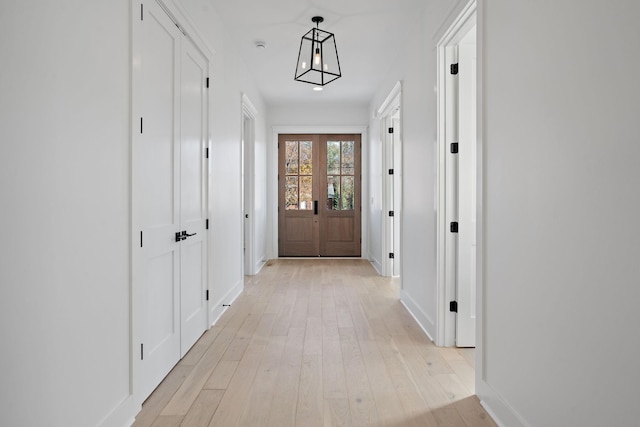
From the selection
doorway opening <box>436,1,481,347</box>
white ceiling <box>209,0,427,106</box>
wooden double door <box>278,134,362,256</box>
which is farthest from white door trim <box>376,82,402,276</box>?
doorway opening <box>436,1,481,347</box>

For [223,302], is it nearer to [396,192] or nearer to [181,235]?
[181,235]

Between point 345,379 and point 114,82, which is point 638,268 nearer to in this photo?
point 345,379

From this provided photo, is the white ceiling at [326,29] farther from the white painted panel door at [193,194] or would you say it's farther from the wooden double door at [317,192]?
the wooden double door at [317,192]

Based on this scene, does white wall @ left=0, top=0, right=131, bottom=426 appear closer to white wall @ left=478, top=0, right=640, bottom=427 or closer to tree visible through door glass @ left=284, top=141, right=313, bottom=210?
white wall @ left=478, top=0, right=640, bottom=427

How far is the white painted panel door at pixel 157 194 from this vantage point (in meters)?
2.11

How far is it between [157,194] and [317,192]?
199 inches

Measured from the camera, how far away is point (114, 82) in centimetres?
182

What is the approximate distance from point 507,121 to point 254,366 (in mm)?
2037

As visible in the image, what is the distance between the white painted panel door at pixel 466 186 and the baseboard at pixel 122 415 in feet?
7.08

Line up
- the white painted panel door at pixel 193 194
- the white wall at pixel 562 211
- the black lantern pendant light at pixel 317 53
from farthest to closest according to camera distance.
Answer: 1. the black lantern pendant light at pixel 317 53
2. the white painted panel door at pixel 193 194
3. the white wall at pixel 562 211

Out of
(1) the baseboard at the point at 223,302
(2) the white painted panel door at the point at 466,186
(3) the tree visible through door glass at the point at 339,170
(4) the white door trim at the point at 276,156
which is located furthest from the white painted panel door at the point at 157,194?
(3) the tree visible through door glass at the point at 339,170

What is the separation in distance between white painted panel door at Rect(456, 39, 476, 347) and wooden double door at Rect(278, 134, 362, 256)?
438cm

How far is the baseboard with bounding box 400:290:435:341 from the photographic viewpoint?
125 inches

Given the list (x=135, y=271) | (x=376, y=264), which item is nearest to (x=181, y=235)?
(x=135, y=271)
